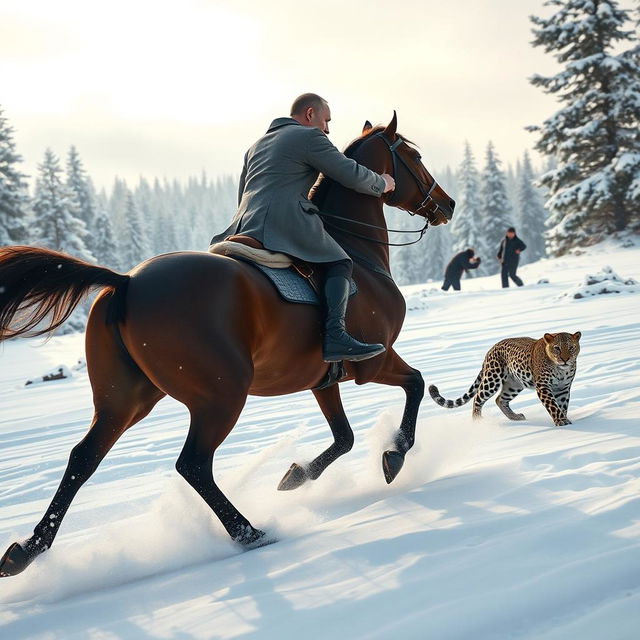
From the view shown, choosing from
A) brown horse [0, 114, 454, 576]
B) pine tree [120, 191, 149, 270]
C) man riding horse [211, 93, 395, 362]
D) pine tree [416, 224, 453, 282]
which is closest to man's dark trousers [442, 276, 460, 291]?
man riding horse [211, 93, 395, 362]

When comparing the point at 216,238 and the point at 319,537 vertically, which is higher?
the point at 216,238

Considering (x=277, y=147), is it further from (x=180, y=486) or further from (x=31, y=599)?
(x=31, y=599)

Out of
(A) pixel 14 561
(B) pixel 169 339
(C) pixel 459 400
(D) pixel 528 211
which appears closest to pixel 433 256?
(D) pixel 528 211

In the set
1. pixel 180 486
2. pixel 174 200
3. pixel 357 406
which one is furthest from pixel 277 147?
pixel 174 200

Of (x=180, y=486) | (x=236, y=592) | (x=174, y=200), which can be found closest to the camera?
(x=236, y=592)

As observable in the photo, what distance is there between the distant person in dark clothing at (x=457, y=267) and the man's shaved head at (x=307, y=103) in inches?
741

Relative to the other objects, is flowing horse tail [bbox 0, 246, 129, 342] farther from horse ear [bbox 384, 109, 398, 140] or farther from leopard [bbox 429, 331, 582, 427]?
leopard [bbox 429, 331, 582, 427]

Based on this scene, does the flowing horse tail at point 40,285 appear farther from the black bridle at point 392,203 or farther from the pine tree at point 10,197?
the pine tree at point 10,197

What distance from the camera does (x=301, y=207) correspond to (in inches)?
185

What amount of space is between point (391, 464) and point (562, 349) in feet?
6.75

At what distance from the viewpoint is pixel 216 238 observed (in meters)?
4.80

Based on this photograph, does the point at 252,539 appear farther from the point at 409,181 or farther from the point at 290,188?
the point at 409,181

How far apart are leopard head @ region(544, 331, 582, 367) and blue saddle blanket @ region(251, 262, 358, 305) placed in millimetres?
2465

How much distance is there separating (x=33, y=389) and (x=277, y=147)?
9363 mm
